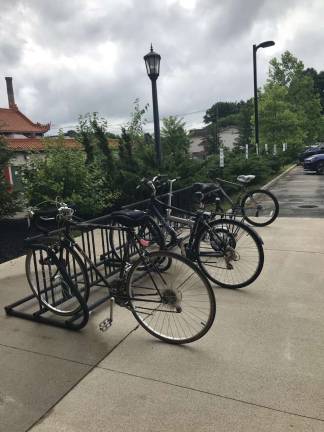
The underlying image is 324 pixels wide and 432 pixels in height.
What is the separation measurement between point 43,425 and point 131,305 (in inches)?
47.6

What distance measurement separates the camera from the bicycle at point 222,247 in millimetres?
4125

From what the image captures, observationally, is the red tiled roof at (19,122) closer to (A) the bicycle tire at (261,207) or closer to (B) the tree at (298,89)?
(B) the tree at (298,89)

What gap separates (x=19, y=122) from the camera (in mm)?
37781

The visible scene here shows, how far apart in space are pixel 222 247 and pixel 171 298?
1.22 metres

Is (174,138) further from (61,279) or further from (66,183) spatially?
(61,279)

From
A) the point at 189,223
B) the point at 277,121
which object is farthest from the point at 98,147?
the point at 277,121

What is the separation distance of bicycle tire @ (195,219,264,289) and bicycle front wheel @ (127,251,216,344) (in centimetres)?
98

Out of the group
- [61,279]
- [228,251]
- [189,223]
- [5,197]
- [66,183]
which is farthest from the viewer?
[5,197]

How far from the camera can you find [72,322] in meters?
3.46

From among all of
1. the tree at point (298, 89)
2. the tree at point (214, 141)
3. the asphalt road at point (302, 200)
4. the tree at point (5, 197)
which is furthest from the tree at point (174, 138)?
the tree at point (214, 141)

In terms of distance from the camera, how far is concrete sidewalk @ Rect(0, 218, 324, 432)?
2.28 m

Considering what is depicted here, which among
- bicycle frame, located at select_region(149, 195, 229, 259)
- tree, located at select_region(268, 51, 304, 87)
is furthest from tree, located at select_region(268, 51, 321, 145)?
bicycle frame, located at select_region(149, 195, 229, 259)

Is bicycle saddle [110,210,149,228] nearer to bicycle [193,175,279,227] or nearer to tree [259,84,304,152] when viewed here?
bicycle [193,175,279,227]

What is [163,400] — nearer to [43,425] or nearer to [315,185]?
[43,425]
